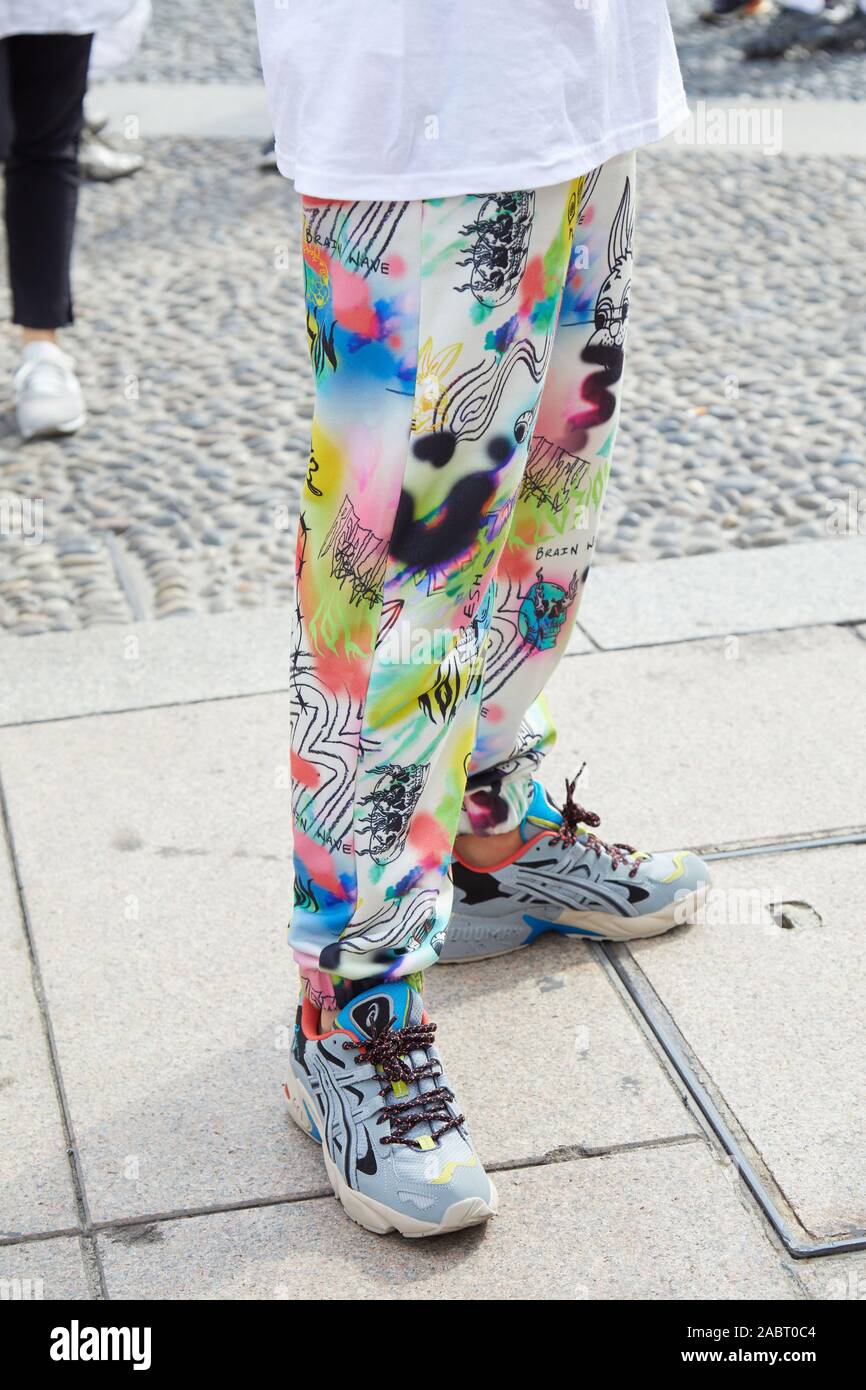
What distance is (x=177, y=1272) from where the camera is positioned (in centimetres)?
172

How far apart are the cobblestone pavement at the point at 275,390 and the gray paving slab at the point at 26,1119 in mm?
1103

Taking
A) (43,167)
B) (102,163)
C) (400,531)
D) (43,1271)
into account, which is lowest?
(102,163)

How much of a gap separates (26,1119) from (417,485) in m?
0.92

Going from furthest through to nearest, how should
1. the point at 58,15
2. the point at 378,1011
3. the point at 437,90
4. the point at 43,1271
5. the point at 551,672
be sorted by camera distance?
the point at 58,15 → the point at 551,672 → the point at 378,1011 → the point at 43,1271 → the point at 437,90

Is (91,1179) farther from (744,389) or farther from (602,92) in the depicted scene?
(744,389)

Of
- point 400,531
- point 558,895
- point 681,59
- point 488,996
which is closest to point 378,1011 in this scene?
point 488,996

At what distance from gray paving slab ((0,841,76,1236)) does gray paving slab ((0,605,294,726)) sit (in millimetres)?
646

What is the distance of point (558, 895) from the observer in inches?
87.5

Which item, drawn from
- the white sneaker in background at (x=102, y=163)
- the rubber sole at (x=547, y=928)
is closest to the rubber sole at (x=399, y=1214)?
the rubber sole at (x=547, y=928)

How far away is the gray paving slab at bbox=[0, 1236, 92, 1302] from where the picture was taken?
1702 mm

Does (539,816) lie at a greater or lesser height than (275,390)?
greater

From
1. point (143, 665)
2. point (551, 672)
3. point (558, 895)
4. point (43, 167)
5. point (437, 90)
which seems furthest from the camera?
point (43, 167)

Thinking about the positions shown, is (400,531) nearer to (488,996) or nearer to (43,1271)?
(488,996)
